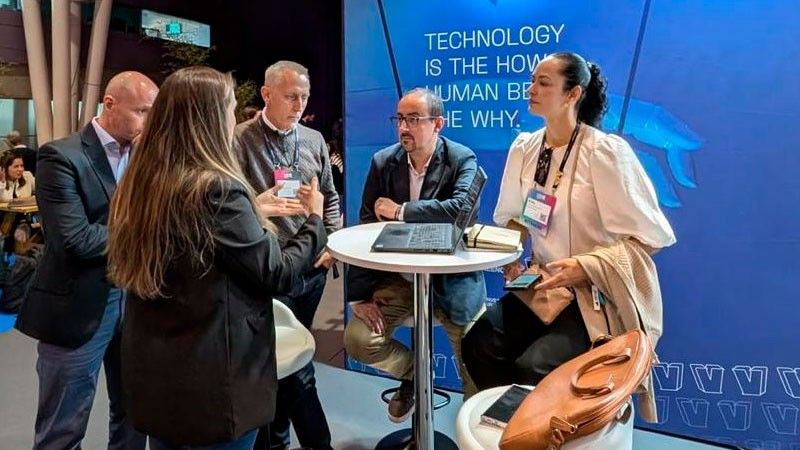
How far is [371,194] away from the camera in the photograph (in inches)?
95.2

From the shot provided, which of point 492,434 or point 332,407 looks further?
point 332,407

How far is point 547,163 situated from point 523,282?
1.33 feet

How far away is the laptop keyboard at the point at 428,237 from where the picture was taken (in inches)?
68.1

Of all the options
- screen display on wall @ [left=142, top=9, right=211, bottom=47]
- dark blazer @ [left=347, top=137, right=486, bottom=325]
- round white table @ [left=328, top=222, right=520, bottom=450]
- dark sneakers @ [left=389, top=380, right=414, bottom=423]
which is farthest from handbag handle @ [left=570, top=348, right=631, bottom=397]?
screen display on wall @ [left=142, top=9, right=211, bottom=47]

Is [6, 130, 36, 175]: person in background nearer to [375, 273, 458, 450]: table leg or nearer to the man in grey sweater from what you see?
the man in grey sweater

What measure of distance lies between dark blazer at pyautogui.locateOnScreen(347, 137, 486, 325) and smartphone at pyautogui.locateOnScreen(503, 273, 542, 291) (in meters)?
0.48

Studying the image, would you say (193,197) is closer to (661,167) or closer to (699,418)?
(661,167)

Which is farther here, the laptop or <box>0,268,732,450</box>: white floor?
<box>0,268,732,450</box>: white floor

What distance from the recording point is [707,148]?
2.33 m

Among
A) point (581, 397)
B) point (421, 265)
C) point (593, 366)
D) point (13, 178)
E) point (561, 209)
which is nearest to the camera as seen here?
point (581, 397)

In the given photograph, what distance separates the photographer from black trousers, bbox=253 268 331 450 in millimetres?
2186

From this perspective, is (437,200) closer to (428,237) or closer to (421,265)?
(428,237)

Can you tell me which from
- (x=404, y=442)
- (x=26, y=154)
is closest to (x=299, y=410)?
(x=404, y=442)

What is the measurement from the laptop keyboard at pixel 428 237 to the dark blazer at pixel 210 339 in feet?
1.52
